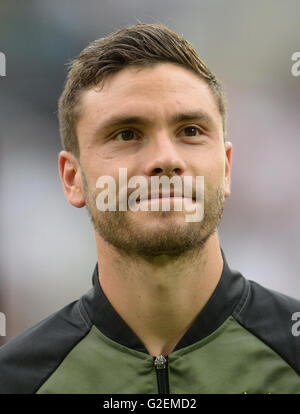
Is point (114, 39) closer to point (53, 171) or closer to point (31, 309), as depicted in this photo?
point (53, 171)

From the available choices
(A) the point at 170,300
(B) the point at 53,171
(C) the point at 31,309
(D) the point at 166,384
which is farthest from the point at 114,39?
(C) the point at 31,309

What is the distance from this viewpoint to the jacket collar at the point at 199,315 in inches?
64.6

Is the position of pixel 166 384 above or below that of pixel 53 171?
below

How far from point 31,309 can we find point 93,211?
1.77 meters

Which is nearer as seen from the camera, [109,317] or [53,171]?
[109,317]

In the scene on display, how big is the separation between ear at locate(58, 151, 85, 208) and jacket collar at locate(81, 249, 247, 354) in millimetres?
321

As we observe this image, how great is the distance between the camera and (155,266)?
5.18ft

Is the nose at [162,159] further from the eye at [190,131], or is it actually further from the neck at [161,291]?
the neck at [161,291]

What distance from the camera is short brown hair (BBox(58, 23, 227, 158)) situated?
1653 mm

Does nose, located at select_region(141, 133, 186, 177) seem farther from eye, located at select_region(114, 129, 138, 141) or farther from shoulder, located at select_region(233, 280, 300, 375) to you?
shoulder, located at select_region(233, 280, 300, 375)

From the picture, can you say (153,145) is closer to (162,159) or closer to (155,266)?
(162,159)

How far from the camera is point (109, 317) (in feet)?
5.60

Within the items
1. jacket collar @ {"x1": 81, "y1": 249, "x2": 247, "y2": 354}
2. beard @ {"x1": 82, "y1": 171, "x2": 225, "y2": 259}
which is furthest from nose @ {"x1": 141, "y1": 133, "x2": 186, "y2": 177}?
jacket collar @ {"x1": 81, "y1": 249, "x2": 247, "y2": 354}
